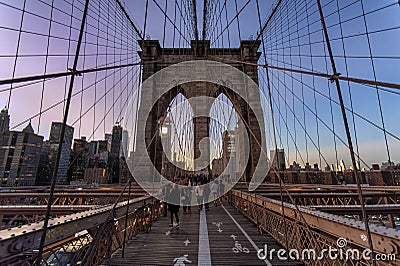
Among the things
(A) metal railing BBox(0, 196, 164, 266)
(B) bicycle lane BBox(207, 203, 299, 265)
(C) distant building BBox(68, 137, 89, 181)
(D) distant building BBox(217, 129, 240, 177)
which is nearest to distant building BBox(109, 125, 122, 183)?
(C) distant building BBox(68, 137, 89, 181)

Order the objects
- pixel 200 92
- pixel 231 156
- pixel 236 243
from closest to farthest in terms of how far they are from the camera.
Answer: pixel 236 243 < pixel 200 92 < pixel 231 156

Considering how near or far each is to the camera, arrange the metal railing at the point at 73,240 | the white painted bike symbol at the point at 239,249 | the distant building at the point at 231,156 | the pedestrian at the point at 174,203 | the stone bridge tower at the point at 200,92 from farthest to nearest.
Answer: the distant building at the point at 231,156 < the stone bridge tower at the point at 200,92 < the pedestrian at the point at 174,203 < the white painted bike symbol at the point at 239,249 < the metal railing at the point at 73,240

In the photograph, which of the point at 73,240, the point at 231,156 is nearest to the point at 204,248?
the point at 73,240

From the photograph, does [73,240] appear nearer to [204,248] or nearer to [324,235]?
[204,248]

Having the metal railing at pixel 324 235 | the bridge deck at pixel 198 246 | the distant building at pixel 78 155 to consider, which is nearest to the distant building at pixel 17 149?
the distant building at pixel 78 155

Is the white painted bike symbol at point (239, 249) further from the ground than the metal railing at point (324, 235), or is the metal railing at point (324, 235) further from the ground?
the metal railing at point (324, 235)

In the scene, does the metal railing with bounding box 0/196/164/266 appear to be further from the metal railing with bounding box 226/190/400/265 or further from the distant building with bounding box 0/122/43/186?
the distant building with bounding box 0/122/43/186

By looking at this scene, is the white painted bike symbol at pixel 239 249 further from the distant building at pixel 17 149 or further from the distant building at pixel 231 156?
the distant building at pixel 231 156

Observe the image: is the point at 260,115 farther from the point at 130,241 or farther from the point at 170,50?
the point at 130,241

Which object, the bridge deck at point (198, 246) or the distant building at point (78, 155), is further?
the distant building at point (78, 155)
